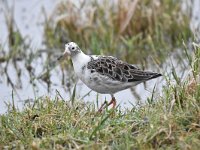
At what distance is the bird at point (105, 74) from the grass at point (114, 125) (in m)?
0.40

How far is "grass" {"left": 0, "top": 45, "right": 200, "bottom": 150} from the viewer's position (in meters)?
5.66

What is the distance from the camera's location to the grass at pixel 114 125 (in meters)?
5.66

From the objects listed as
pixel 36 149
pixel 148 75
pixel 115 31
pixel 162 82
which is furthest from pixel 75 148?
pixel 115 31

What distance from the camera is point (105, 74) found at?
716 cm

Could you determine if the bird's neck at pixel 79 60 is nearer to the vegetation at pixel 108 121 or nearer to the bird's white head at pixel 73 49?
the bird's white head at pixel 73 49

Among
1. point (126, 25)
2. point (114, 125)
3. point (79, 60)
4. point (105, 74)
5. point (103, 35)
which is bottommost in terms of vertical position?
point (114, 125)

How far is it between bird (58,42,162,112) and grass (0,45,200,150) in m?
0.40

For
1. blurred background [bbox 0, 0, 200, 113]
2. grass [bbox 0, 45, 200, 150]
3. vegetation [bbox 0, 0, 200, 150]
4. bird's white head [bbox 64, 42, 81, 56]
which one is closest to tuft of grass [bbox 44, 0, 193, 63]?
blurred background [bbox 0, 0, 200, 113]

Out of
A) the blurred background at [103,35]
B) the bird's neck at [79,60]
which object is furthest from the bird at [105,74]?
the blurred background at [103,35]

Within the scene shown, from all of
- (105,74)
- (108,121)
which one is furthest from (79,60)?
(108,121)

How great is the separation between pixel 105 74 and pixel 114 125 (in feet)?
3.88

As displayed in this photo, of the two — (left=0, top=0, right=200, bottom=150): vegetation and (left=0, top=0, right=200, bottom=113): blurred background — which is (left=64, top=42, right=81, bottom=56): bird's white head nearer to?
(left=0, top=0, right=200, bottom=150): vegetation

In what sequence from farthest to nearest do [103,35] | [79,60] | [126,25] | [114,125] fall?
[126,25] → [103,35] → [79,60] → [114,125]

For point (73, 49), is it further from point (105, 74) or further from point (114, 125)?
point (114, 125)
